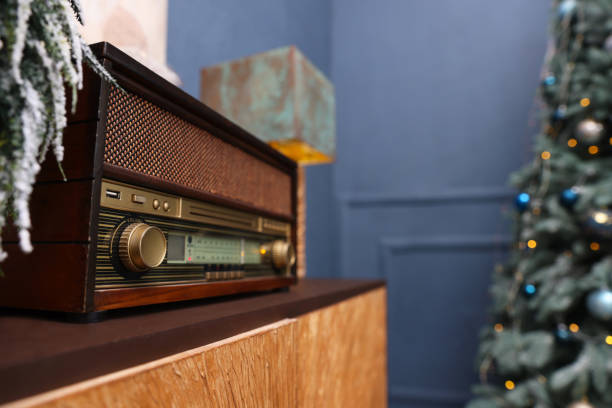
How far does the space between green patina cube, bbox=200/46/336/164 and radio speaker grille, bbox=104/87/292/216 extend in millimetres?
366

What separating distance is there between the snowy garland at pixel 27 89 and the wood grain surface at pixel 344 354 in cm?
40

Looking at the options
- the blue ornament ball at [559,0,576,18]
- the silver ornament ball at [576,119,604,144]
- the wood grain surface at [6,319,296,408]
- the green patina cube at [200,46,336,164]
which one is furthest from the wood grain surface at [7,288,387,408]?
the blue ornament ball at [559,0,576,18]

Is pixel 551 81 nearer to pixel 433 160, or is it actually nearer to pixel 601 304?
pixel 433 160

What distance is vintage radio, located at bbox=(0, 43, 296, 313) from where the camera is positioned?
14.5 inches

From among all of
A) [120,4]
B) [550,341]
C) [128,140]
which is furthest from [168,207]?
[550,341]

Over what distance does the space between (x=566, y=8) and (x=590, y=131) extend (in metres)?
0.50

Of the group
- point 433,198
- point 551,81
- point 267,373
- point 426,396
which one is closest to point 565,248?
point 551,81

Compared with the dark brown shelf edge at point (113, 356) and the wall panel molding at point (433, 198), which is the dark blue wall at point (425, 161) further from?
the dark brown shelf edge at point (113, 356)

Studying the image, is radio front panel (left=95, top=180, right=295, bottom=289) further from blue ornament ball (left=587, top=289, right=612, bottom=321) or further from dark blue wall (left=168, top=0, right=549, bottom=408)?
dark blue wall (left=168, top=0, right=549, bottom=408)

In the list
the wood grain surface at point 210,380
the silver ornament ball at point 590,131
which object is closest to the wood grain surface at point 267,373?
the wood grain surface at point 210,380

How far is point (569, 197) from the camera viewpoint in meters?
1.32

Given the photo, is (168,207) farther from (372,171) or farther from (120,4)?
(372,171)

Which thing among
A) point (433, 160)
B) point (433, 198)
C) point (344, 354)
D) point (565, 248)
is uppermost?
point (433, 160)

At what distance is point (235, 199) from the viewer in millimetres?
607
